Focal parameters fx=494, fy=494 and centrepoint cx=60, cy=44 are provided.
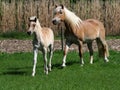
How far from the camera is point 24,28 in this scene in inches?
1079

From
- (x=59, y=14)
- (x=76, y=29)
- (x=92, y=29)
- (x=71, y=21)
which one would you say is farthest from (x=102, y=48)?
(x=59, y=14)

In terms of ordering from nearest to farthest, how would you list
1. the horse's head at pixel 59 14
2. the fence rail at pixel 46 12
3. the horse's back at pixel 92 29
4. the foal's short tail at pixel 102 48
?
1. the horse's head at pixel 59 14
2. the horse's back at pixel 92 29
3. the foal's short tail at pixel 102 48
4. the fence rail at pixel 46 12

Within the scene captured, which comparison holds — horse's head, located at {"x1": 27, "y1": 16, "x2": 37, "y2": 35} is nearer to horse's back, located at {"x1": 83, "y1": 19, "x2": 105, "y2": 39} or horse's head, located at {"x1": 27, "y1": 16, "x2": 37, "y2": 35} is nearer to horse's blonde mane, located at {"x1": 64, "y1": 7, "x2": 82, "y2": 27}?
horse's blonde mane, located at {"x1": 64, "y1": 7, "x2": 82, "y2": 27}

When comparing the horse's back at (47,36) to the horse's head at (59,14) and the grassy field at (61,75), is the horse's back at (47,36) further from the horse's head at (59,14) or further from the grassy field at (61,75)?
the grassy field at (61,75)

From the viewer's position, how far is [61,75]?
14648mm

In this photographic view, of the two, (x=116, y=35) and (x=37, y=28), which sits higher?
(x=37, y=28)

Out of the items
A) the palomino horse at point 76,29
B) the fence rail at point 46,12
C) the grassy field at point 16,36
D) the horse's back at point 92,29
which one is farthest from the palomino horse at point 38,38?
the fence rail at point 46,12

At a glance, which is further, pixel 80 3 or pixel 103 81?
pixel 80 3

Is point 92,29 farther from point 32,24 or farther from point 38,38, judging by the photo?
point 32,24

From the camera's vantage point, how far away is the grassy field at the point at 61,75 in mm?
12938

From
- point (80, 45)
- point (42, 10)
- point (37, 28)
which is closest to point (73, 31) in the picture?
point (80, 45)

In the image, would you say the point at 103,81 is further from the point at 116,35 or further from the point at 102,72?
the point at 116,35

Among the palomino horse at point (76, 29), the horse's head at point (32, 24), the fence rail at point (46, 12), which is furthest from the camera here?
the fence rail at point (46, 12)

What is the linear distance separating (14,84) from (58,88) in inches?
54.7
